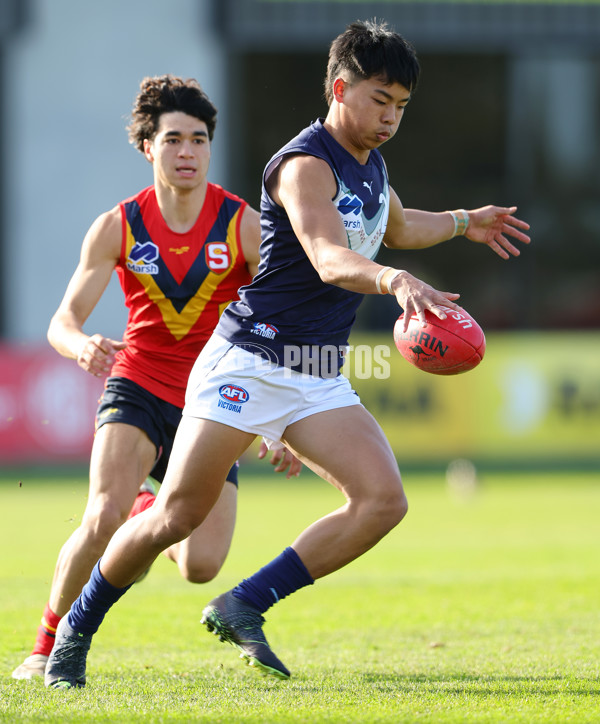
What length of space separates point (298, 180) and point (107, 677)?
2.29 meters

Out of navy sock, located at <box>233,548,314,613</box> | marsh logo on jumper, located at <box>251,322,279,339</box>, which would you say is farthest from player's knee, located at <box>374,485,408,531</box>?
marsh logo on jumper, located at <box>251,322,279,339</box>

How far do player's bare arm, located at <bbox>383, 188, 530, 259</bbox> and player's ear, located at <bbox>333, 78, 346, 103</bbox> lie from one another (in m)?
0.78

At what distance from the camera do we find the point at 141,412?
18.2ft

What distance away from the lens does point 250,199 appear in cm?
2262

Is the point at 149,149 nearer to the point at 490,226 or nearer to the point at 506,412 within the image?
the point at 490,226

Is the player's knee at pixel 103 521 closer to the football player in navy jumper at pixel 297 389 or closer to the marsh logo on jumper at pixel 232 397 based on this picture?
the football player in navy jumper at pixel 297 389

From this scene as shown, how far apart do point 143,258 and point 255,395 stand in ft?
4.09

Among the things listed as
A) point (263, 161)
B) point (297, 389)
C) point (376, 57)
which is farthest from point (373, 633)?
point (263, 161)

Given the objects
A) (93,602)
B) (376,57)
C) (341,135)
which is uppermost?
(376,57)

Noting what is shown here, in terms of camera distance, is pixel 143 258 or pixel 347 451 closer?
pixel 347 451

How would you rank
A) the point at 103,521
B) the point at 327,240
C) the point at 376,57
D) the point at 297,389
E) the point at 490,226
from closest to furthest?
1. the point at 327,240
2. the point at 376,57
3. the point at 297,389
4. the point at 103,521
5. the point at 490,226

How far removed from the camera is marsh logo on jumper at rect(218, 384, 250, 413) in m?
4.73

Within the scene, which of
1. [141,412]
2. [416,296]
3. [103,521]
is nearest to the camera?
[416,296]

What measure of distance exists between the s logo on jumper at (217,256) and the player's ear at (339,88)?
1.15 meters
